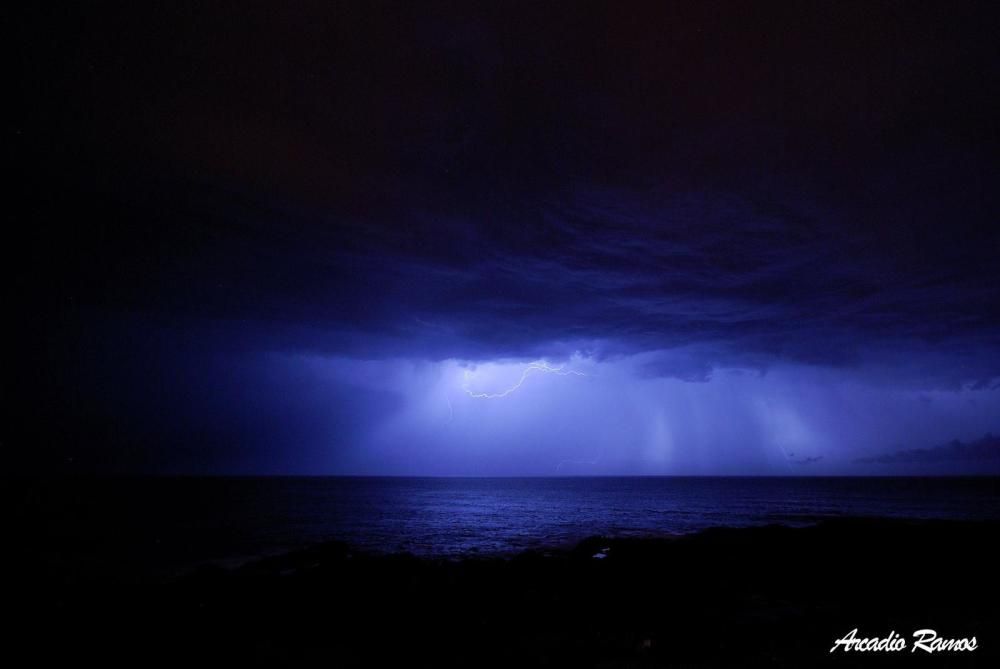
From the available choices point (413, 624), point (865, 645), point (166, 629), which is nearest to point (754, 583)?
point (865, 645)

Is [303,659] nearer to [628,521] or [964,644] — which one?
[964,644]

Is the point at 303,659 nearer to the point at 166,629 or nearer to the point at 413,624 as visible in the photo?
the point at 413,624

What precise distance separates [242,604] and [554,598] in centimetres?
1074

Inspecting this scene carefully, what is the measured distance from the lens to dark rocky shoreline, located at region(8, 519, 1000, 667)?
11820 mm

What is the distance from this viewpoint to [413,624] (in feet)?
46.5

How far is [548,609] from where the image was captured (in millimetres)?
15445

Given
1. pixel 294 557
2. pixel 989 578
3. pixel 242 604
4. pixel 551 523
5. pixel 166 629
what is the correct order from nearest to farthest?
pixel 166 629, pixel 242 604, pixel 989 578, pixel 294 557, pixel 551 523

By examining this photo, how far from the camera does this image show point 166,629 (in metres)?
13.8

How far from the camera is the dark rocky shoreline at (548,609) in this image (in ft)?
38.8

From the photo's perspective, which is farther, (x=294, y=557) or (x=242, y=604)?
(x=294, y=557)

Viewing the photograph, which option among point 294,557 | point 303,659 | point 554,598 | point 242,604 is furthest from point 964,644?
point 294,557

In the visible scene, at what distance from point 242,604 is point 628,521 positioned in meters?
40.1

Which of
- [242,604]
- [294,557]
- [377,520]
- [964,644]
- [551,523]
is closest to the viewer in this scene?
[964,644]

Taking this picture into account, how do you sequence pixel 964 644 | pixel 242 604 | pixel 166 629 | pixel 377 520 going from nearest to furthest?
pixel 964 644 → pixel 166 629 → pixel 242 604 → pixel 377 520
